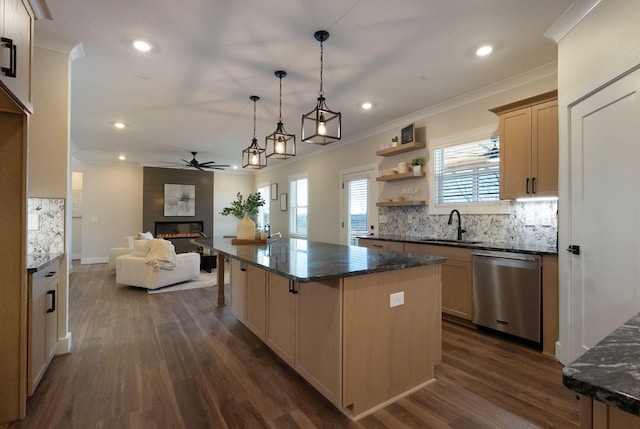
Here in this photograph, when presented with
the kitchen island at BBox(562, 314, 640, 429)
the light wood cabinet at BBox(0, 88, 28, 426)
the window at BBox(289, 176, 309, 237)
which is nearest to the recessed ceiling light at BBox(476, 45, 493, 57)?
the kitchen island at BBox(562, 314, 640, 429)

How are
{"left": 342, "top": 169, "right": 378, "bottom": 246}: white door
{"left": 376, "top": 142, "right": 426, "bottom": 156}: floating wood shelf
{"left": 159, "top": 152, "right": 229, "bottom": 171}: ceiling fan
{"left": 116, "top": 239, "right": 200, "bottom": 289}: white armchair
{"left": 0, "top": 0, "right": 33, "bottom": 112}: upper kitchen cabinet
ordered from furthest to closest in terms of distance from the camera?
{"left": 159, "top": 152, "right": 229, "bottom": 171}: ceiling fan
{"left": 342, "top": 169, "right": 378, "bottom": 246}: white door
{"left": 116, "top": 239, "right": 200, "bottom": 289}: white armchair
{"left": 376, "top": 142, "right": 426, "bottom": 156}: floating wood shelf
{"left": 0, "top": 0, "right": 33, "bottom": 112}: upper kitchen cabinet

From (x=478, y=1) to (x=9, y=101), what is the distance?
3050 mm

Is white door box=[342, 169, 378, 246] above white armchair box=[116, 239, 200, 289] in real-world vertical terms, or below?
above

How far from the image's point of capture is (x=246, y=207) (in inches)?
138

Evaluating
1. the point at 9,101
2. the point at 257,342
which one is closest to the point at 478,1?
the point at 9,101

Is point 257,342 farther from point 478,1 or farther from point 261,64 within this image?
point 478,1

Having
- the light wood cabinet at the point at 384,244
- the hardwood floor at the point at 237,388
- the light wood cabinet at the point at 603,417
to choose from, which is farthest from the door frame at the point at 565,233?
the light wood cabinet at the point at 603,417

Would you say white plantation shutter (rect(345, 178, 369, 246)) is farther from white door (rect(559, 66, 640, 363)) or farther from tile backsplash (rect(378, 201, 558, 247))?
white door (rect(559, 66, 640, 363))

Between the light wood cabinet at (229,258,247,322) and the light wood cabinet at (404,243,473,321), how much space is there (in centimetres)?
210

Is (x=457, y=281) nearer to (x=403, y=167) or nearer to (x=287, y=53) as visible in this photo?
(x=403, y=167)

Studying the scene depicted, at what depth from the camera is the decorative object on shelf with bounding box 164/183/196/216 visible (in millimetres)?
8562

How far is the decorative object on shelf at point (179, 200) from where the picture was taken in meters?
8.56

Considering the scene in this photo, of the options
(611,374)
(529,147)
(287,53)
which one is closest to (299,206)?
(287,53)

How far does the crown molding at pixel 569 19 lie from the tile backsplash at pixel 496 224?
1.53 meters
